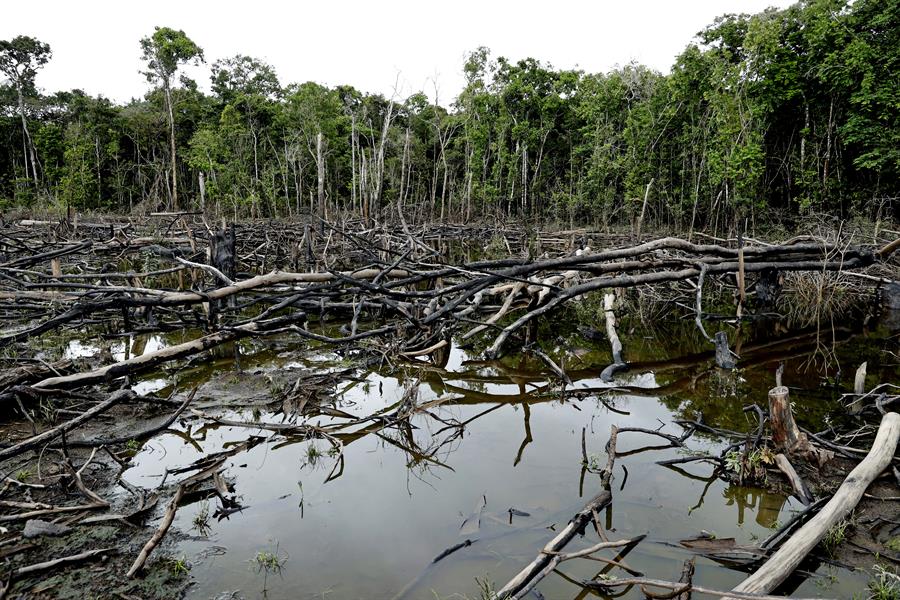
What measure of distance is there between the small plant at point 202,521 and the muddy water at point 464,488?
0.02 meters

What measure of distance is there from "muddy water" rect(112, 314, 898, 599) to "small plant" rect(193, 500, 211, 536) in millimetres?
20

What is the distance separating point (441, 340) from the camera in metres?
6.32

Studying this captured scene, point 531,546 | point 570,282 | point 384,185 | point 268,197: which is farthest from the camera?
point 384,185

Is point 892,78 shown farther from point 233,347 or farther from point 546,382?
point 233,347

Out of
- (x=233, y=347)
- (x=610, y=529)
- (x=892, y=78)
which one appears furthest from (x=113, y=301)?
(x=892, y=78)

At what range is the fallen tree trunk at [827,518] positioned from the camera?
83.3 inches

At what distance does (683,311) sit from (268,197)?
32.2 m

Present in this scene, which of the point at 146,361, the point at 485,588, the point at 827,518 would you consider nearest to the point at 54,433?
the point at 146,361

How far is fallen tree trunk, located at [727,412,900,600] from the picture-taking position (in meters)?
2.12

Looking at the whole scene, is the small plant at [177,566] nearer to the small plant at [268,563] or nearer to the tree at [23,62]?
the small plant at [268,563]

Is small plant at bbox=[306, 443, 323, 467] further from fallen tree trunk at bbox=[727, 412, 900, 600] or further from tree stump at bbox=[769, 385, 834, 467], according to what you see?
tree stump at bbox=[769, 385, 834, 467]

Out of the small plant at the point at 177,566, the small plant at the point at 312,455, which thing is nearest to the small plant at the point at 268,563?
the small plant at the point at 177,566

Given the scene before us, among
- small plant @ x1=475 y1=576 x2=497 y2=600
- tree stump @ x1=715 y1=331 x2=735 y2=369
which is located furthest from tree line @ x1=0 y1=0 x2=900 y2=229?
small plant @ x1=475 y1=576 x2=497 y2=600

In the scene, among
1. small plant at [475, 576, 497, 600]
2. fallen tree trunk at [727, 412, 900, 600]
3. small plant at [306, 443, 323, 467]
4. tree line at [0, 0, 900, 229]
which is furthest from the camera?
tree line at [0, 0, 900, 229]
